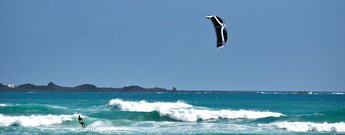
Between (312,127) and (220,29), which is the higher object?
(220,29)

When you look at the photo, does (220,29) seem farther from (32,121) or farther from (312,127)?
(32,121)

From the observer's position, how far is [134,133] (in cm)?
2336

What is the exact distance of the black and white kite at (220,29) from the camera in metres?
19.4

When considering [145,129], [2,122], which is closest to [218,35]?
[145,129]

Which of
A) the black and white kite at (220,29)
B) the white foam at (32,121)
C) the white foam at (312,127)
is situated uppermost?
the black and white kite at (220,29)

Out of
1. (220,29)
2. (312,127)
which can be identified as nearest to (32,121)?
(220,29)

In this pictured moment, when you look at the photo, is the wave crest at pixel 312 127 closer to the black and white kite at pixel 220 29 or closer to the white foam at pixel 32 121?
Answer: the black and white kite at pixel 220 29

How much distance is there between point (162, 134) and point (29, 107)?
654 inches

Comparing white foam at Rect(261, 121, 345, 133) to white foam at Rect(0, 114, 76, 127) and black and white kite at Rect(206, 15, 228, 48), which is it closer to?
black and white kite at Rect(206, 15, 228, 48)

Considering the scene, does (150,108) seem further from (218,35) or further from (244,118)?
(218,35)

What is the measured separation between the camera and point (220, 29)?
1956 centimetres

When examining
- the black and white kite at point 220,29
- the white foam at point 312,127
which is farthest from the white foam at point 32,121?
the black and white kite at point 220,29

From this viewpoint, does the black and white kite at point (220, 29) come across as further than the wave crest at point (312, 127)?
No

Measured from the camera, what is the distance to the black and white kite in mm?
19359
